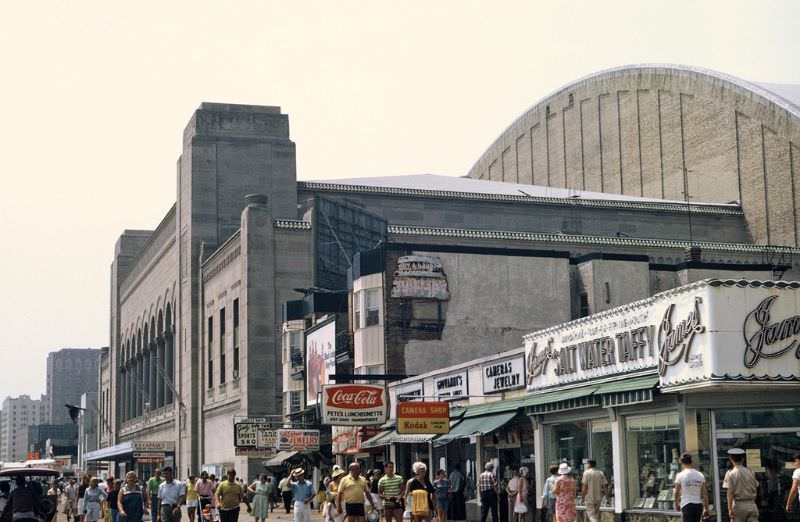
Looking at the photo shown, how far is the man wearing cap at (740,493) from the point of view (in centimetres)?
2052

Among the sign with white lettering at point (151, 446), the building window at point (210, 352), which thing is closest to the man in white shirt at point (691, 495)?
the building window at point (210, 352)

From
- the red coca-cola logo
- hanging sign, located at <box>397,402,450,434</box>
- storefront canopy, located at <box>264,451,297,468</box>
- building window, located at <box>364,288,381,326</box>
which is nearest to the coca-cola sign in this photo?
the red coca-cola logo

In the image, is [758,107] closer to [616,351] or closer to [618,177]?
[618,177]

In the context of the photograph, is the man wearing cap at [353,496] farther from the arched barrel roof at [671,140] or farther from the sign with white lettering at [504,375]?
the arched barrel roof at [671,140]

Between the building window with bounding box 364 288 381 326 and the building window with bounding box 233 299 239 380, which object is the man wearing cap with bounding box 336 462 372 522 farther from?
the building window with bounding box 233 299 239 380

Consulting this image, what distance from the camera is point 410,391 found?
42.4 m

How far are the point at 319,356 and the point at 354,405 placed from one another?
13.6 m

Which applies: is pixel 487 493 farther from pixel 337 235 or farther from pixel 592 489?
pixel 337 235

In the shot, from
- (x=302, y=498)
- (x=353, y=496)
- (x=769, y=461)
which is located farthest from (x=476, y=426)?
(x=769, y=461)

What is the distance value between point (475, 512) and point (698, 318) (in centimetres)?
1384

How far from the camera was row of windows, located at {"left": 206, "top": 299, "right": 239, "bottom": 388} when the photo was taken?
68312 mm

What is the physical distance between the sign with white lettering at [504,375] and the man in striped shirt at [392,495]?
7561 mm

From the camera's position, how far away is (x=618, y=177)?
8019 centimetres

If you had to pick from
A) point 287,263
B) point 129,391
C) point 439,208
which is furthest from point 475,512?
point 129,391
